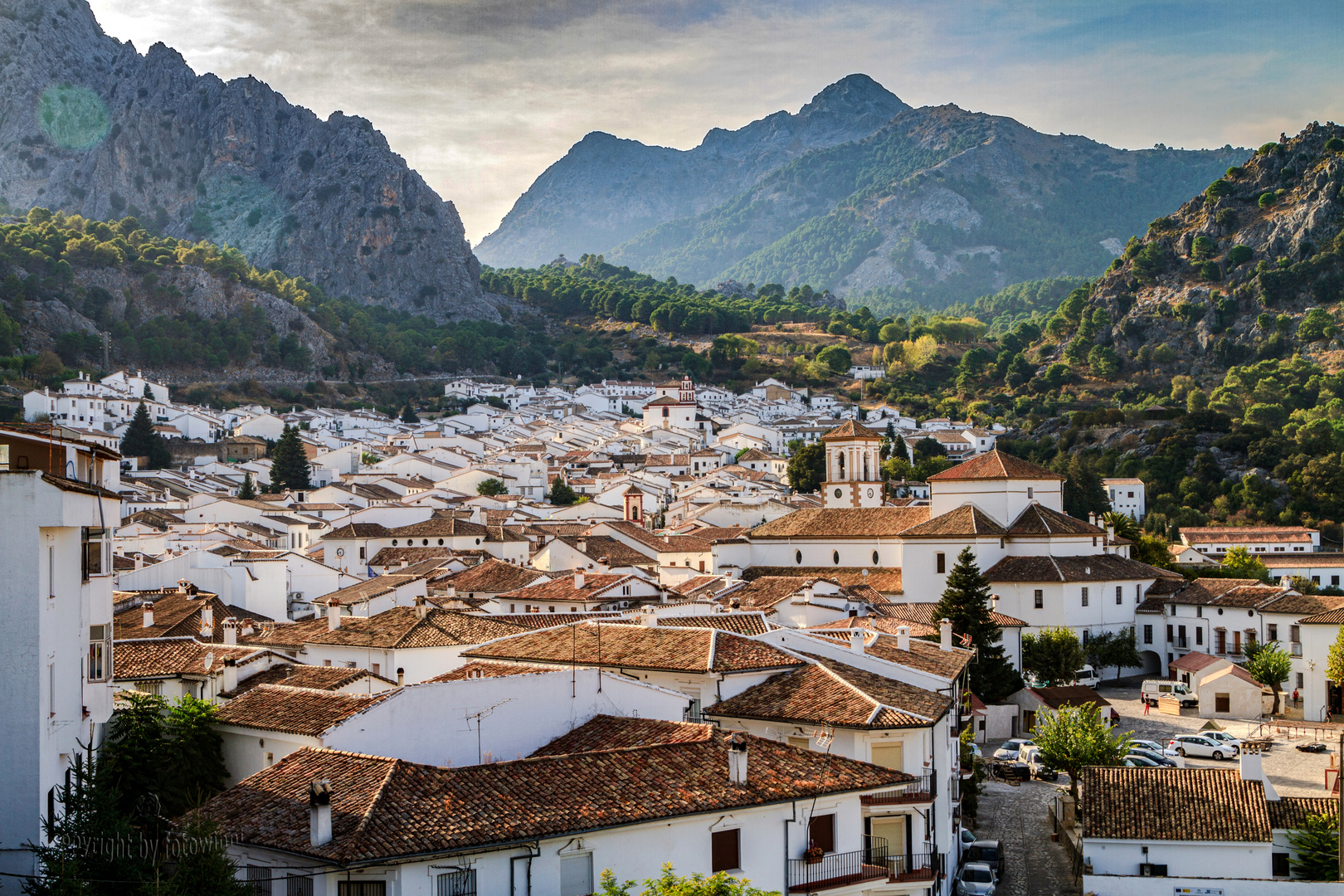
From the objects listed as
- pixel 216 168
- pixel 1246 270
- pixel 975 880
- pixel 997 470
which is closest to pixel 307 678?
pixel 975 880

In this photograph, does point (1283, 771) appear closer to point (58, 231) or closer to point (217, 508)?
point (217, 508)

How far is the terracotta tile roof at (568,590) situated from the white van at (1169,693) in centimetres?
1707

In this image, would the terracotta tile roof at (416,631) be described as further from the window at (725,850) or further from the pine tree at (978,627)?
the pine tree at (978,627)

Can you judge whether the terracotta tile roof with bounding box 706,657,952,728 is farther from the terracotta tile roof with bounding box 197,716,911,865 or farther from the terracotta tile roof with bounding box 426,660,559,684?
the terracotta tile roof with bounding box 426,660,559,684

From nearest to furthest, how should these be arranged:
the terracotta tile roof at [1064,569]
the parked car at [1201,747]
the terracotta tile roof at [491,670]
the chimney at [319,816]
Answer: the chimney at [319,816] → the terracotta tile roof at [491,670] → the parked car at [1201,747] → the terracotta tile roof at [1064,569]

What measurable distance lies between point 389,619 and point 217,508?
1516 inches

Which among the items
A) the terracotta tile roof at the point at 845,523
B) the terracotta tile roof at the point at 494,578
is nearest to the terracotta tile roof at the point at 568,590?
the terracotta tile roof at the point at 494,578

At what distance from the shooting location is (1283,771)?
1384 inches

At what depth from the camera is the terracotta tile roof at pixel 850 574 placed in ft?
176

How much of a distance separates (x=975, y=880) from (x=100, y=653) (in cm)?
1484

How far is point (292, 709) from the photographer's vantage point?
2220 centimetres

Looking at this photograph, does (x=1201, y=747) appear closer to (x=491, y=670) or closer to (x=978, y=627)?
(x=978, y=627)

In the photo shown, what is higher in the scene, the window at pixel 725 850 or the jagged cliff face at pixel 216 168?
the jagged cliff face at pixel 216 168

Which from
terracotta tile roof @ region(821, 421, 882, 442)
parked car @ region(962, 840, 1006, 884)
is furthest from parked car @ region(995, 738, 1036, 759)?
terracotta tile roof @ region(821, 421, 882, 442)
